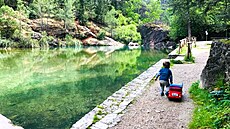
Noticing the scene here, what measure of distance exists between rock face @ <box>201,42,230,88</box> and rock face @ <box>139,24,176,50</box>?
128 ft

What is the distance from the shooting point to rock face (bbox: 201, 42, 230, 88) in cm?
725

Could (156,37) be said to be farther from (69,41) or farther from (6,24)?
(6,24)

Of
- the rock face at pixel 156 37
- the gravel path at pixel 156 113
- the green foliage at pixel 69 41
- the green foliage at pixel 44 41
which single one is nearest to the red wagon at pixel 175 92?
the gravel path at pixel 156 113

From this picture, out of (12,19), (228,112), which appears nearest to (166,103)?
(228,112)

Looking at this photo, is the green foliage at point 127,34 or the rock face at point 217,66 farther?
the green foliage at point 127,34

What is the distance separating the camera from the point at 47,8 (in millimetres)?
58062

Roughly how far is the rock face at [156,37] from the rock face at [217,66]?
38.9 m

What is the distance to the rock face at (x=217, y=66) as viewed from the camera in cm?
725

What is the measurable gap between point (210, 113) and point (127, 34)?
59.8 m

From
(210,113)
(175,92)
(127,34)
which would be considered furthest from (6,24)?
(210,113)

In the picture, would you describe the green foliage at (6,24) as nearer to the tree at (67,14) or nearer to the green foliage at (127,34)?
the tree at (67,14)

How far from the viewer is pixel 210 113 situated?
6211 mm

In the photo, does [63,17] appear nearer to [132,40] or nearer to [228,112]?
[132,40]

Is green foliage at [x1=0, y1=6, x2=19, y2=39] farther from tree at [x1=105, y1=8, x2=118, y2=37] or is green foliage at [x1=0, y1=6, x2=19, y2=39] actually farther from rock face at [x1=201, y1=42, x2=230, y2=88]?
rock face at [x1=201, y1=42, x2=230, y2=88]
